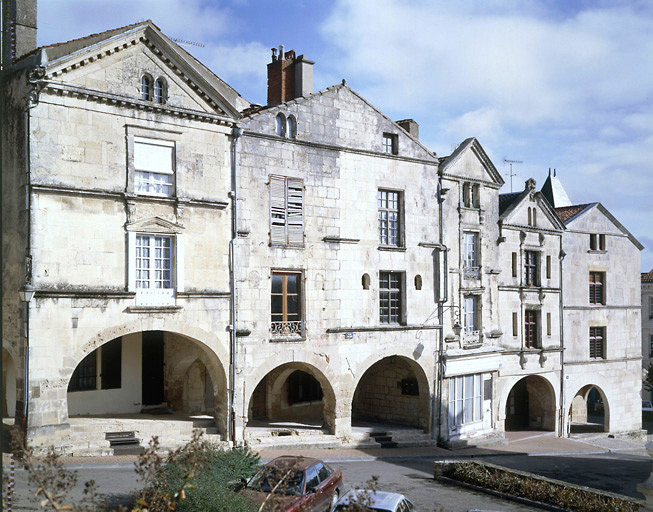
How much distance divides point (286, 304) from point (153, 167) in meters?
6.17

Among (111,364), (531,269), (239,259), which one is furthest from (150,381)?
(531,269)

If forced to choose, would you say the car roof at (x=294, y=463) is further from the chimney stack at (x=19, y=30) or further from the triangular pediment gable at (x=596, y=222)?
Answer: the triangular pediment gable at (x=596, y=222)

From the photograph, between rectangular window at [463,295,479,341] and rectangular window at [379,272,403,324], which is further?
rectangular window at [463,295,479,341]

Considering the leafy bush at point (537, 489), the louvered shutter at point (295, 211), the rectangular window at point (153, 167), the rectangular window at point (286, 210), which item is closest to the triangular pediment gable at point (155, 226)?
the rectangular window at point (153, 167)

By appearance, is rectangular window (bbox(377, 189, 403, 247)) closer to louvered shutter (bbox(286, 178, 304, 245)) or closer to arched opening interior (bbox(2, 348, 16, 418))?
louvered shutter (bbox(286, 178, 304, 245))

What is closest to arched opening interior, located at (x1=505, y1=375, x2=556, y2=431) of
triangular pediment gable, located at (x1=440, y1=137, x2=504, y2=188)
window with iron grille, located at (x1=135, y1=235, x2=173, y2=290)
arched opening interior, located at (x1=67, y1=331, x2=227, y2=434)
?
triangular pediment gable, located at (x1=440, y1=137, x2=504, y2=188)

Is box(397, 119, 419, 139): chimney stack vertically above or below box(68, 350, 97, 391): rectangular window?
above

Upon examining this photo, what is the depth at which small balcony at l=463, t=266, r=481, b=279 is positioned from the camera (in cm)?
2806

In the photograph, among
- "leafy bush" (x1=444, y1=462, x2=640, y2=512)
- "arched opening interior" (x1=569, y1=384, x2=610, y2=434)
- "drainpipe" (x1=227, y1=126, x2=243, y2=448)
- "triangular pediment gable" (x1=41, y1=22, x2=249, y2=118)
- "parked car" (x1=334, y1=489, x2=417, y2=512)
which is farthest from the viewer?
"arched opening interior" (x1=569, y1=384, x2=610, y2=434)

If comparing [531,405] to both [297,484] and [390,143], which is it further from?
[297,484]

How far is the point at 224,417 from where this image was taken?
20641mm

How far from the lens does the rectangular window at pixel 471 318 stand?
92.4 feet

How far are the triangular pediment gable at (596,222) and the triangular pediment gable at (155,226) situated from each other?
72.9 ft

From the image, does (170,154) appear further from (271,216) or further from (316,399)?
(316,399)
